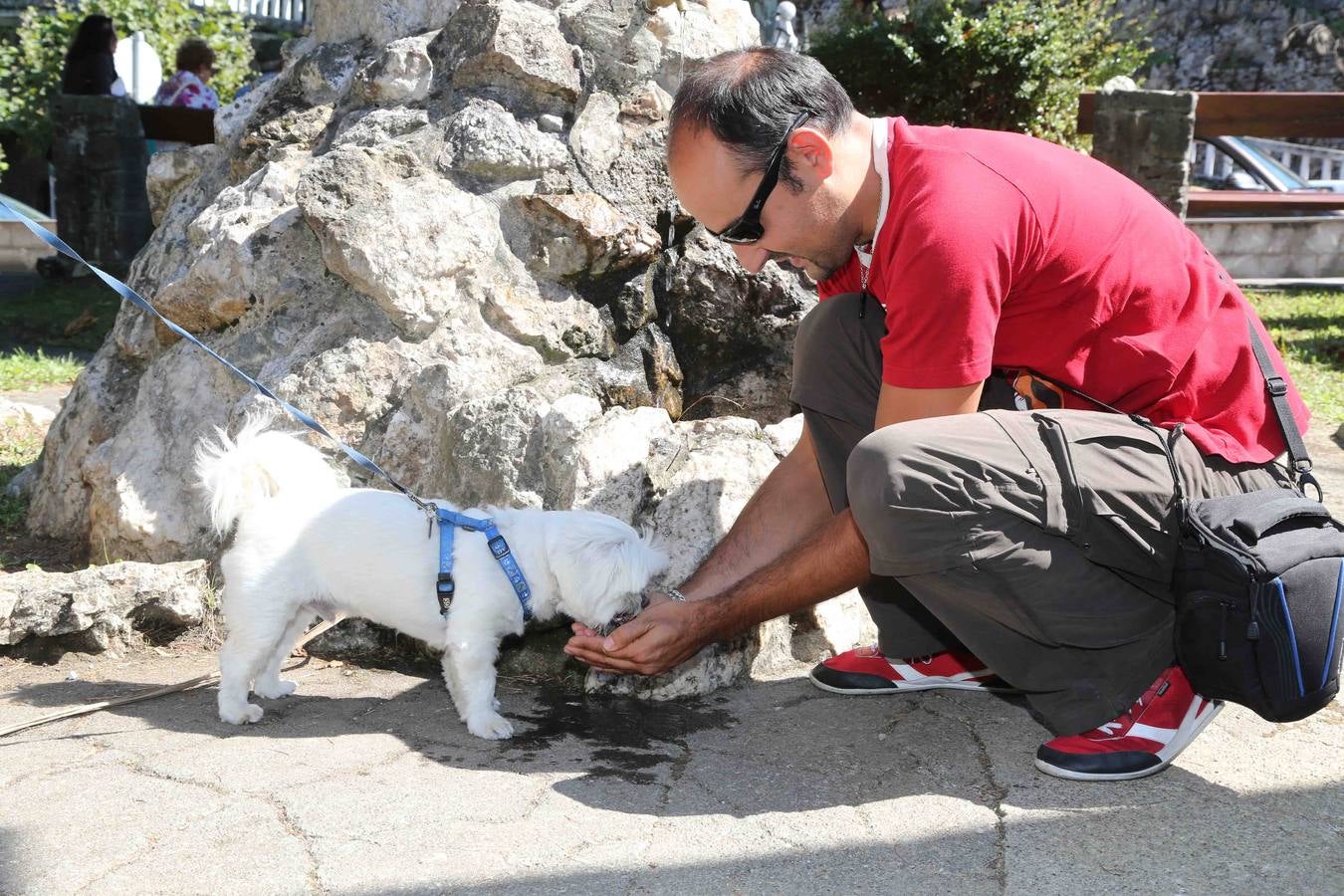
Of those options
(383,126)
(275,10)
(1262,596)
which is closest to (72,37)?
(275,10)

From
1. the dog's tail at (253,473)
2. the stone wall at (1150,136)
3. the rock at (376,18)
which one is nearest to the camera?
the dog's tail at (253,473)

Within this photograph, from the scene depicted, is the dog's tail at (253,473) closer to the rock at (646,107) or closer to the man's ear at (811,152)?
the man's ear at (811,152)

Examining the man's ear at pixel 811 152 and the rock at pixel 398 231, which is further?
the rock at pixel 398 231

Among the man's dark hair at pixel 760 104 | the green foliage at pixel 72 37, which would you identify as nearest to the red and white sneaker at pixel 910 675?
the man's dark hair at pixel 760 104

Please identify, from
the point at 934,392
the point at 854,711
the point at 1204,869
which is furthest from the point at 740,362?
the point at 1204,869

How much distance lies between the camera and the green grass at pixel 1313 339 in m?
6.40

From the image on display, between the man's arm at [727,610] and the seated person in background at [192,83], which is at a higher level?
the seated person in background at [192,83]

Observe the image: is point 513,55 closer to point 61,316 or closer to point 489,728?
point 489,728

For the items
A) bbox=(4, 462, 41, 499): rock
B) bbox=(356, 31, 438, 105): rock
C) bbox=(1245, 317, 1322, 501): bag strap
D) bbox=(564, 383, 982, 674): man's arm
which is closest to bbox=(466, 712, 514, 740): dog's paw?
bbox=(564, 383, 982, 674): man's arm

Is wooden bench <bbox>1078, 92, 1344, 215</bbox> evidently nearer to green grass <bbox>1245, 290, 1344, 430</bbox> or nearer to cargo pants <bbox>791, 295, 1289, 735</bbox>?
green grass <bbox>1245, 290, 1344, 430</bbox>

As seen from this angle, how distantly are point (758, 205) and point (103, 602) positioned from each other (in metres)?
2.25

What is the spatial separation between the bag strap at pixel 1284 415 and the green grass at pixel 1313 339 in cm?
373

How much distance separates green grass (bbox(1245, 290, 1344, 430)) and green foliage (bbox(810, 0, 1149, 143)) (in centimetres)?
204

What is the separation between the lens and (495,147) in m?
4.08
